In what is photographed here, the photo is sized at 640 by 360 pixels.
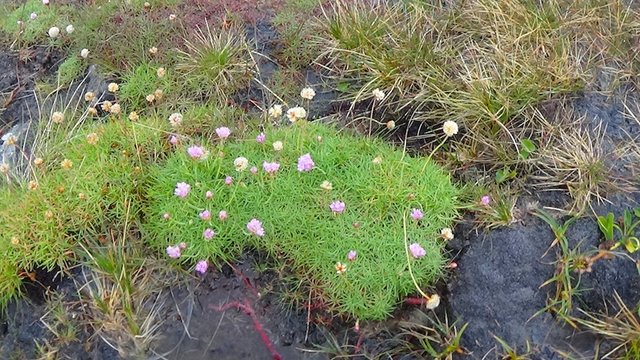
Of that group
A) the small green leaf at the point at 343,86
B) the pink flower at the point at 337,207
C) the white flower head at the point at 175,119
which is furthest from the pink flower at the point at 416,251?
the white flower head at the point at 175,119

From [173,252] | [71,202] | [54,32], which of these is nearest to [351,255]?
[173,252]

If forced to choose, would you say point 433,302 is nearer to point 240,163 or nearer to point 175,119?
point 240,163

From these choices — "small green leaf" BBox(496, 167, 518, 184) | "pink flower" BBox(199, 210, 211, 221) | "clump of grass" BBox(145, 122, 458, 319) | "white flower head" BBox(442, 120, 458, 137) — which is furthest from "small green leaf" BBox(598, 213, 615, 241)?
"pink flower" BBox(199, 210, 211, 221)

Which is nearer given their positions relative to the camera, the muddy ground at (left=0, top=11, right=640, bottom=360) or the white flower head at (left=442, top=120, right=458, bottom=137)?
the muddy ground at (left=0, top=11, right=640, bottom=360)

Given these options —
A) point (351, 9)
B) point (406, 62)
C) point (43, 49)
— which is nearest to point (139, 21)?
point (43, 49)

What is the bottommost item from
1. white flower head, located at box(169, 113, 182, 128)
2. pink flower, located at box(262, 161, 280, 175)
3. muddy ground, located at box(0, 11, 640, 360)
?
muddy ground, located at box(0, 11, 640, 360)

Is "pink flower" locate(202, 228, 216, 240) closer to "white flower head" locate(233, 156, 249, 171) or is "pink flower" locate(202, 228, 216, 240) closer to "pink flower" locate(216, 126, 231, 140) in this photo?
"white flower head" locate(233, 156, 249, 171)
